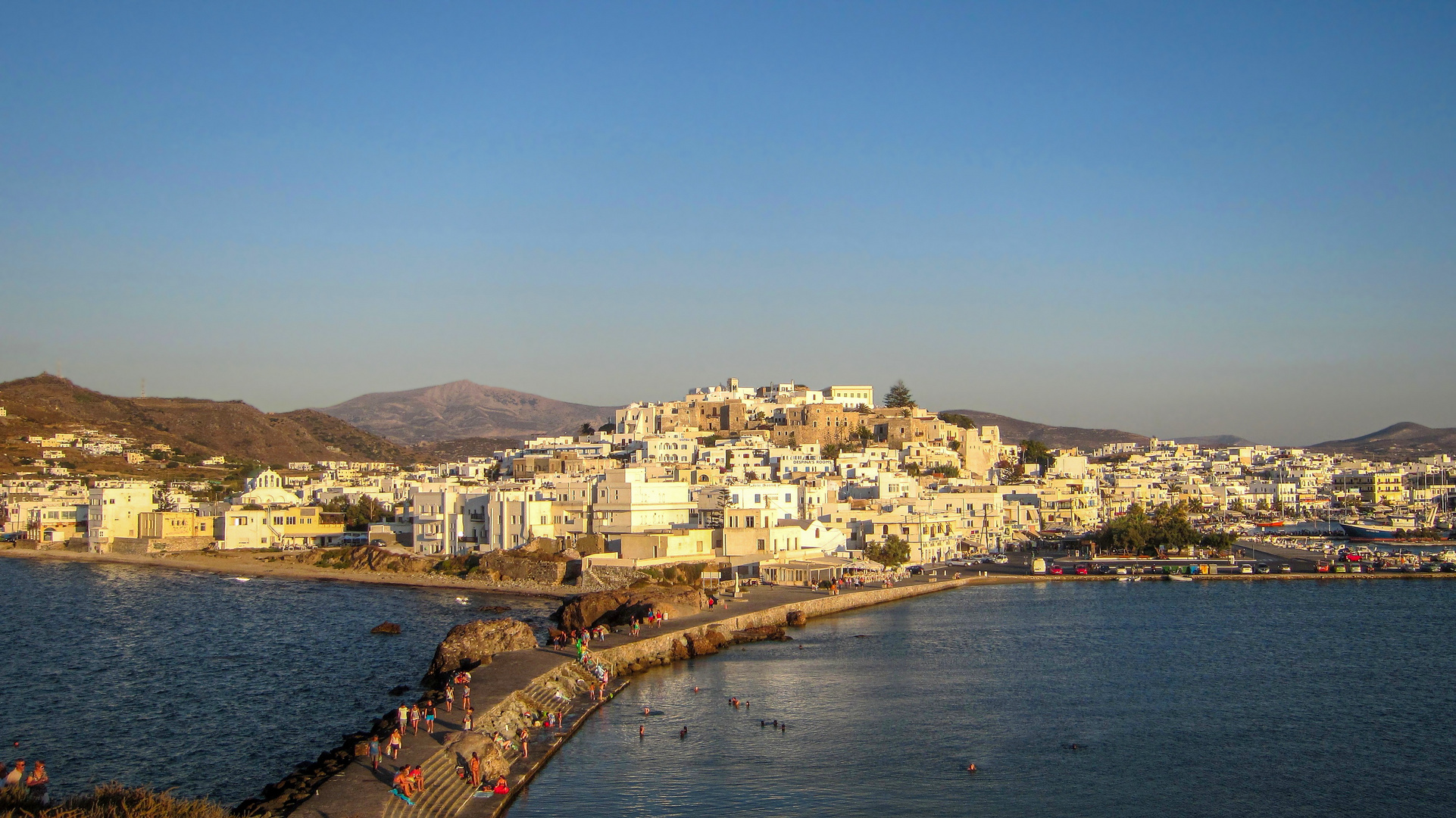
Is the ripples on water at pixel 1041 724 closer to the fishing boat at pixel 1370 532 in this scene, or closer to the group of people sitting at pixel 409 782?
the group of people sitting at pixel 409 782

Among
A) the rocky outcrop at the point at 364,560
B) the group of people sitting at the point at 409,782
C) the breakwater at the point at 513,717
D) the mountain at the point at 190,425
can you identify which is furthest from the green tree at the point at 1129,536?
the mountain at the point at 190,425

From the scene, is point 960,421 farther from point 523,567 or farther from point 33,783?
point 33,783

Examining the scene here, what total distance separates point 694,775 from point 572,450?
5889cm

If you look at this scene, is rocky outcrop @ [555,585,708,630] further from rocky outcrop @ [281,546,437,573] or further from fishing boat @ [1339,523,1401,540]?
fishing boat @ [1339,523,1401,540]

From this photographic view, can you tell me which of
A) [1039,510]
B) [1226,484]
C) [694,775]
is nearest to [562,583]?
[694,775]

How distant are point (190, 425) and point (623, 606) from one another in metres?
113

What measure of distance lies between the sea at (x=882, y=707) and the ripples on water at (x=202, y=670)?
0.11 metres

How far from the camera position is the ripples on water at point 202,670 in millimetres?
20594

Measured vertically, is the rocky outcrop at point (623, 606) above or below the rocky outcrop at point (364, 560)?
below

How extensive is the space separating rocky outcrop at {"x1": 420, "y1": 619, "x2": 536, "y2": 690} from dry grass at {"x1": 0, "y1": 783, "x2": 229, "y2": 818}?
11438mm

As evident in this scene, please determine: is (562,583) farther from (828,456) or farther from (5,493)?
(5,493)

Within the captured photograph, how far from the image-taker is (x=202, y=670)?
28672 mm

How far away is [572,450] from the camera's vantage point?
7719 centimetres

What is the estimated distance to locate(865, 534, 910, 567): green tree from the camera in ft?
165
